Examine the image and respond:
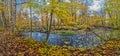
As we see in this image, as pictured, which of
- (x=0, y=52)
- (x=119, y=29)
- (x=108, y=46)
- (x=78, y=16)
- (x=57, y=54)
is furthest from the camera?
(x=78, y=16)

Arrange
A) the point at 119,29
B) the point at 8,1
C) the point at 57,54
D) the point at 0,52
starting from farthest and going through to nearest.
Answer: the point at 8,1, the point at 119,29, the point at 57,54, the point at 0,52

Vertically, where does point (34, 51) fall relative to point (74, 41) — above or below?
above

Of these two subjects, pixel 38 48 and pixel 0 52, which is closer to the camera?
pixel 0 52

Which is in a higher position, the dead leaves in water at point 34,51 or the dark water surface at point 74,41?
the dead leaves in water at point 34,51

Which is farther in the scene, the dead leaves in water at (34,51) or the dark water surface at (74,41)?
the dark water surface at (74,41)

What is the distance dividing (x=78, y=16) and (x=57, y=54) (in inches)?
1174

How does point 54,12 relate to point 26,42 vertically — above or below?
above

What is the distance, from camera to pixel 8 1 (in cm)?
1463

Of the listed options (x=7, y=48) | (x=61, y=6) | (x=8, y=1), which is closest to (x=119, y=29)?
(x=61, y=6)

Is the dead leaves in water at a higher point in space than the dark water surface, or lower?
higher

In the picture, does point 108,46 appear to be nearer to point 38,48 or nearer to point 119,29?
point 119,29

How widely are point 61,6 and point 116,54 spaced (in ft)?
10.7

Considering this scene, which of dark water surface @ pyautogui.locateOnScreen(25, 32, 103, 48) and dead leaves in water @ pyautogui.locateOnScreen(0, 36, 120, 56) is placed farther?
dark water surface @ pyautogui.locateOnScreen(25, 32, 103, 48)

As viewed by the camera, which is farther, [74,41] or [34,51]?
[74,41]
